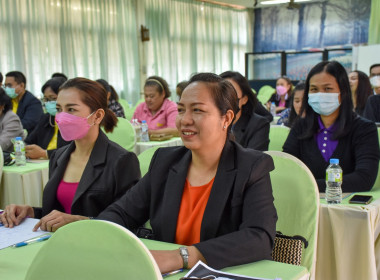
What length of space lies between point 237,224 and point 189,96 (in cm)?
52

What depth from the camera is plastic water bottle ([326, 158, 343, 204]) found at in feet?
7.70

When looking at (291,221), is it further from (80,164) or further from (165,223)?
(80,164)

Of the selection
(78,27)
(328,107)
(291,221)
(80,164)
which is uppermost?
(78,27)

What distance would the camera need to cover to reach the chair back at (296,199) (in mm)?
1858

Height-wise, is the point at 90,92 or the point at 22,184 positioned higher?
the point at 90,92

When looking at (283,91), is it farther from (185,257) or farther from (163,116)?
(185,257)

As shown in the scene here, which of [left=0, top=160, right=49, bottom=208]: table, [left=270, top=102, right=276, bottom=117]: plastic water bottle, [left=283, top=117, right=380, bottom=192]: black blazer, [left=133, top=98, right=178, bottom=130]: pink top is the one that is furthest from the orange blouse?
[left=270, top=102, right=276, bottom=117]: plastic water bottle

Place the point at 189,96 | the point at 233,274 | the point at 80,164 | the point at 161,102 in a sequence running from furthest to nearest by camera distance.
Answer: the point at 161,102 < the point at 80,164 < the point at 189,96 < the point at 233,274

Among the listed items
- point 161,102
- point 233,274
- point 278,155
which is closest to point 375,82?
point 161,102

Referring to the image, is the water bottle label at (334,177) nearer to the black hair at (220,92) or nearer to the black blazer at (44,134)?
the black hair at (220,92)

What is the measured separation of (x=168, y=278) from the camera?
1.29m

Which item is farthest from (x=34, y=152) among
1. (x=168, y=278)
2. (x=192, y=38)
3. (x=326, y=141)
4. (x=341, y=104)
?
(x=192, y=38)

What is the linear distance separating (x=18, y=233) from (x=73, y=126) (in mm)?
648

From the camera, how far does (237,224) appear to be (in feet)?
5.25
